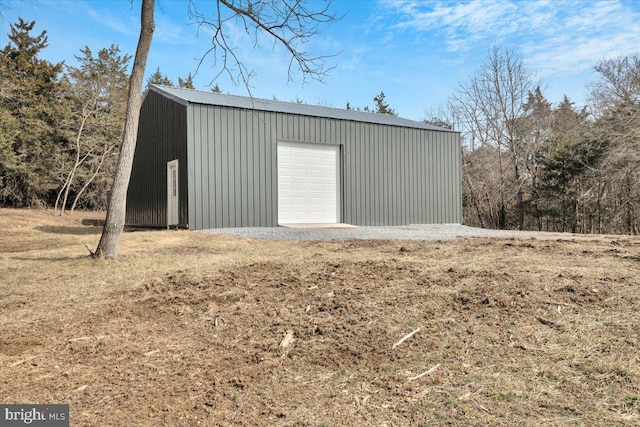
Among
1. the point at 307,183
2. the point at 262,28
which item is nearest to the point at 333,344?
the point at 262,28

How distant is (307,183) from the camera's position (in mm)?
11914

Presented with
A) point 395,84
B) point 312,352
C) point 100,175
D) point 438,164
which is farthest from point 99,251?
point 100,175

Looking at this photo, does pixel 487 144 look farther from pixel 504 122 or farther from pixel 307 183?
pixel 307 183

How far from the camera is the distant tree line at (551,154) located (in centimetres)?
1549

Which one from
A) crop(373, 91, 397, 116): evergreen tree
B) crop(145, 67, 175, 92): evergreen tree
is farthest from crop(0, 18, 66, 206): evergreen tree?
crop(373, 91, 397, 116): evergreen tree

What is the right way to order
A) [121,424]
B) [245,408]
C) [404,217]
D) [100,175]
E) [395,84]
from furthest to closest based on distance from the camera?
1. [100,175]
2. [395,84]
3. [404,217]
4. [245,408]
5. [121,424]

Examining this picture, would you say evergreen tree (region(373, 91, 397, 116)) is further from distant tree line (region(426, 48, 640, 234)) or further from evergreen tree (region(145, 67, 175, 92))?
evergreen tree (region(145, 67, 175, 92))

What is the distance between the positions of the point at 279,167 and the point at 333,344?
935 cm

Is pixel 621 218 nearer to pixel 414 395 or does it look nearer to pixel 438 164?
pixel 438 164

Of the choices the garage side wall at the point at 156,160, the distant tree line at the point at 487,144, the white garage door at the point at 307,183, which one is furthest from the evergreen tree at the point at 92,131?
the white garage door at the point at 307,183

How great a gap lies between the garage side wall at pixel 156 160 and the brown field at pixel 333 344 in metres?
6.55

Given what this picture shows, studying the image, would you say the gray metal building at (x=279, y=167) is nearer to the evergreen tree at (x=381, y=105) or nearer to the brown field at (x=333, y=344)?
the brown field at (x=333, y=344)

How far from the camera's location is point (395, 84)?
1833cm

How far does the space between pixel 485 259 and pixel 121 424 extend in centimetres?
429
